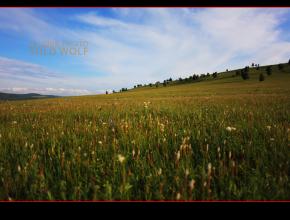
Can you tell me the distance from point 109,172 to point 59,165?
628 mm

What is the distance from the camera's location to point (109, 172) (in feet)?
7.30

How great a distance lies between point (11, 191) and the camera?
1.93 m

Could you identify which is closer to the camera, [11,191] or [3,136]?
[11,191]

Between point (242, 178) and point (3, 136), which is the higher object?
point (3, 136)
